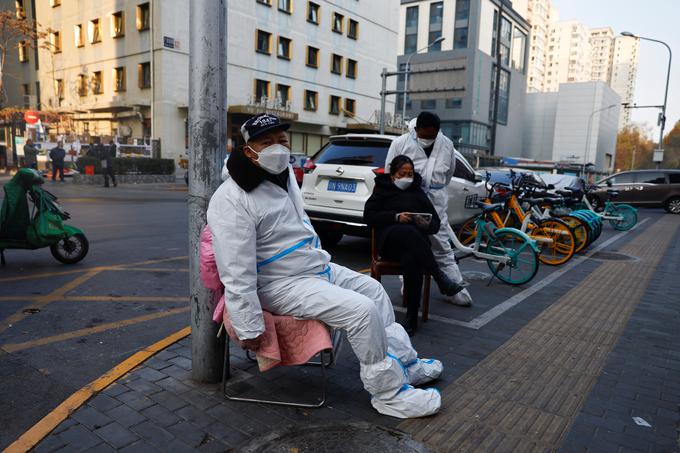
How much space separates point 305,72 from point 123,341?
33.0 m

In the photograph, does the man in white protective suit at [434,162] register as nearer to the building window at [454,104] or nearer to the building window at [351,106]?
the building window at [351,106]

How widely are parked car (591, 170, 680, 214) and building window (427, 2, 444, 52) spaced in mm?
51286

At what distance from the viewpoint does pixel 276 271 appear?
301 centimetres

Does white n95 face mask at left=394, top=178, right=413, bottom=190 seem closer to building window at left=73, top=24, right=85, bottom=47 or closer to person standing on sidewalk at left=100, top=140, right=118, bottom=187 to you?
person standing on sidewalk at left=100, top=140, right=118, bottom=187

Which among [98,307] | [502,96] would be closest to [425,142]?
[98,307]

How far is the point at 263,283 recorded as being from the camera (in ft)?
9.87

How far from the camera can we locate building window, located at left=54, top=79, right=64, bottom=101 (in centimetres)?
3412

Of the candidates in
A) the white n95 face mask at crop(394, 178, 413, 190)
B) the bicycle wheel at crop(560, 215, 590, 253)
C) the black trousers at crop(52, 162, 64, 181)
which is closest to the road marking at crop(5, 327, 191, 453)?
the white n95 face mask at crop(394, 178, 413, 190)

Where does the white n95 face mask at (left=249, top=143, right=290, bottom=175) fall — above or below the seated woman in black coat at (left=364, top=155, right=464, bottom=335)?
above

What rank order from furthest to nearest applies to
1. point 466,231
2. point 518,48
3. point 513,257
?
point 518,48, point 466,231, point 513,257

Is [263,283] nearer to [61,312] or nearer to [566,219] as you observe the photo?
[61,312]

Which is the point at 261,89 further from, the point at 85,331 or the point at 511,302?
the point at 85,331

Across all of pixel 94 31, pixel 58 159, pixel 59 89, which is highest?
pixel 94 31

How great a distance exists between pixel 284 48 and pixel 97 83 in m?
12.0
